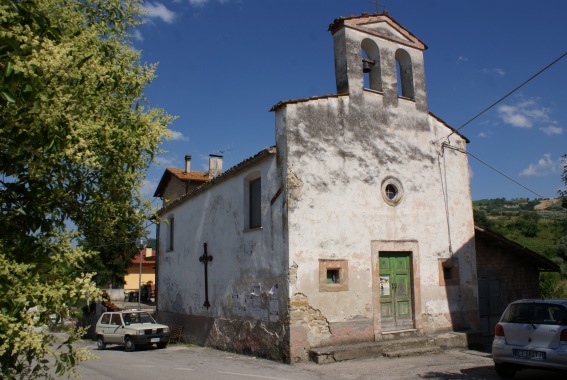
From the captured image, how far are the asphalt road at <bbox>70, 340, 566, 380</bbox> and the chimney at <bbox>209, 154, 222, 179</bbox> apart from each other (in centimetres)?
1354

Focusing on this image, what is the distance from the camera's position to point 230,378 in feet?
31.0

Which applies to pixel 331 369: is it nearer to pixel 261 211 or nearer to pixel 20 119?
pixel 261 211

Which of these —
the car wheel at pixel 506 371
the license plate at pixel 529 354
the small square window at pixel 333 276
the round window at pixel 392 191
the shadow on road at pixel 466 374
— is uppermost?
the round window at pixel 392 191

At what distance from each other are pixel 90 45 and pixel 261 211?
795 centimetres

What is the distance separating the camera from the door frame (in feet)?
39.1

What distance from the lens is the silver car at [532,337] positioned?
795 cm

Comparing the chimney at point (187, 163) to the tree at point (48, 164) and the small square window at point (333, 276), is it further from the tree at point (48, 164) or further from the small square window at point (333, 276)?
the tree at point (48, 164)

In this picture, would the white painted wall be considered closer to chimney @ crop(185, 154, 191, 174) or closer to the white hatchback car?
the white hatchback car

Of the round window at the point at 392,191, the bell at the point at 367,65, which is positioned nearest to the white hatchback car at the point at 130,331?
the round window at the point at 392,191

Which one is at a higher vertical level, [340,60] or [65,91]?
[340,60]

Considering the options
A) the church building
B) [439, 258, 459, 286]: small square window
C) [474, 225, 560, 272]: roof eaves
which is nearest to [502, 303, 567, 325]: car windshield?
the church building

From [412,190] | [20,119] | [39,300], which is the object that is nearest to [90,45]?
[20,119]

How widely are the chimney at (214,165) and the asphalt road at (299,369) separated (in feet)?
44.4

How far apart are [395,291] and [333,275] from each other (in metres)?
2.04
